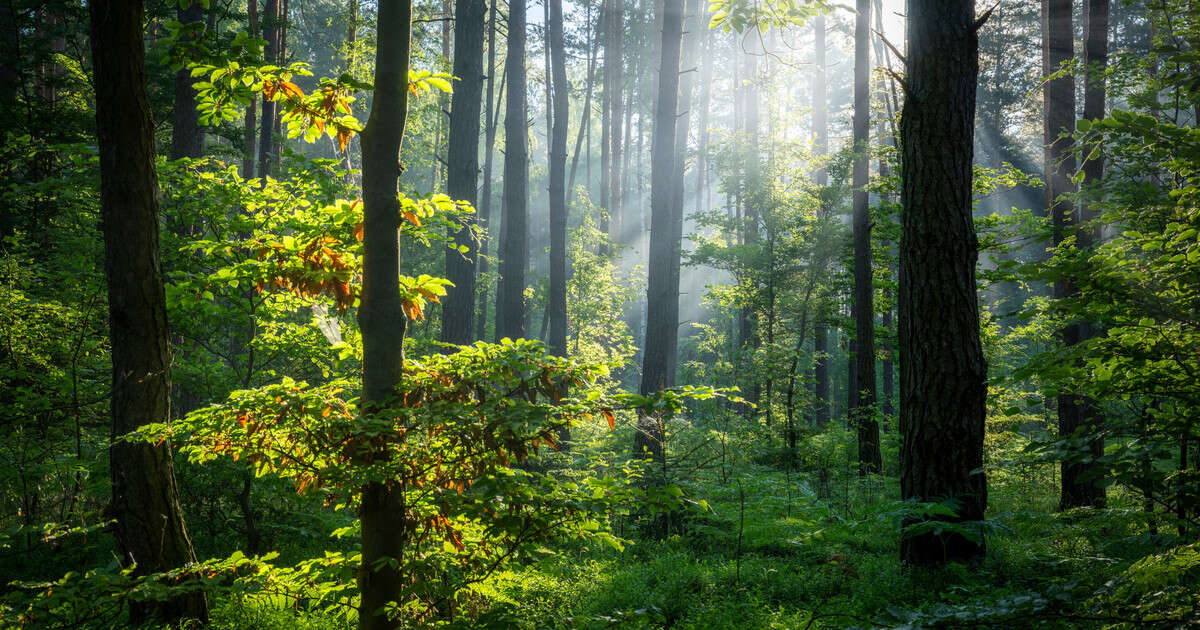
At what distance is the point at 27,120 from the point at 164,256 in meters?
5.90

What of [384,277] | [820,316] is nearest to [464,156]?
[384,277]

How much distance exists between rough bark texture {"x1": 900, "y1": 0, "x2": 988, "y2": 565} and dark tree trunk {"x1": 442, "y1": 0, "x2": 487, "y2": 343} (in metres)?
5.65

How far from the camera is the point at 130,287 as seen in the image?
3.68m

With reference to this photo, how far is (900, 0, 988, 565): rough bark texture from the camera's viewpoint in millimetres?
4281

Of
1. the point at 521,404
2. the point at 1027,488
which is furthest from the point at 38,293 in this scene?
the point at 1027,488

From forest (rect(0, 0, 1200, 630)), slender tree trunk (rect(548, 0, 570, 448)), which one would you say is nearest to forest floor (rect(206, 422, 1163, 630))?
forest (rect(0, 0, 1200, 630))

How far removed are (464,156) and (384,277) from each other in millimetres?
5751

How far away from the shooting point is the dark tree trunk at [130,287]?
365cm

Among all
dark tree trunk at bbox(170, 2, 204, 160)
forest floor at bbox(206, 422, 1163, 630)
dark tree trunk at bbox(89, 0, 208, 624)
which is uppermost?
dark tree trunk at bbox(170, 2, 204, 160)

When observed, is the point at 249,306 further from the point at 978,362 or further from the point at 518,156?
the point at 518,156

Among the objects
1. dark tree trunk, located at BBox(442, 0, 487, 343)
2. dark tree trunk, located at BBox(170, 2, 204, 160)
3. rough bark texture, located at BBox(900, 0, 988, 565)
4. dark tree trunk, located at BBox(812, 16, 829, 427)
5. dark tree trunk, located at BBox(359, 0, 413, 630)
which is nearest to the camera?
dark tree trunk, located at BBox(359, 0, 413, 630)

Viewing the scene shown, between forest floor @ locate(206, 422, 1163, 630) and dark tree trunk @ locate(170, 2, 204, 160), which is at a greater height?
dark tree trunk @ locate(170, 2, 204, 160)

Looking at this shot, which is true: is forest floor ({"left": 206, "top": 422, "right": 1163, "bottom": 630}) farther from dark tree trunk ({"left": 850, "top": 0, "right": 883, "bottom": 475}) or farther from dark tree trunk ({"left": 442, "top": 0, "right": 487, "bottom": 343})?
dark tree trunk ({"left": 850, "top": 0, "right": 883, "bottom": 475})

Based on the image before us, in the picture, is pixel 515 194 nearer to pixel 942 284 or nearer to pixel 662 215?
pixel 662 215
